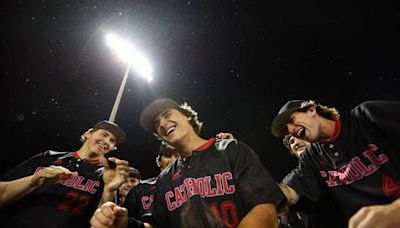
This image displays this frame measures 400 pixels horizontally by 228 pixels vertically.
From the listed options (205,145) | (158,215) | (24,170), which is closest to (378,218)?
(205,145)

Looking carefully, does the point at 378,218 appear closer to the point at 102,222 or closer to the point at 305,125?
the point at 102,222

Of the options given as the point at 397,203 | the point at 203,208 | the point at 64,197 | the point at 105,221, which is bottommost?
the point at 397,203

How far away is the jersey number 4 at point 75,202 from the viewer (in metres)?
3.21

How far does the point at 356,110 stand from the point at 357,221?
2438 mm

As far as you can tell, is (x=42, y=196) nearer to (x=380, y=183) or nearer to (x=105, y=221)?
(x=105, y=221)

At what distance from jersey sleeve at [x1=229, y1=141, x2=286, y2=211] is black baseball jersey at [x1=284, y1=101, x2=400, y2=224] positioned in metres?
1.10

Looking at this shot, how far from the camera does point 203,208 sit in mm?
2059

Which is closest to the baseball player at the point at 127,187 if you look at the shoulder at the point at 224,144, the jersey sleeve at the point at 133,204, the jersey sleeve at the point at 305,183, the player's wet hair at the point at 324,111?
the jersey sleeve at the point at 133,204

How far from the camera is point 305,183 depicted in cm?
296

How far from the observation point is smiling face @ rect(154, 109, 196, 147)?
2676 mm

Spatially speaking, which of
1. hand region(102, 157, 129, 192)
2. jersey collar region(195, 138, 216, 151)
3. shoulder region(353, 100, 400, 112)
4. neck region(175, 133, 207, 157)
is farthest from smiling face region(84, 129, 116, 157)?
shoulder region(353, 100, 400, 112)

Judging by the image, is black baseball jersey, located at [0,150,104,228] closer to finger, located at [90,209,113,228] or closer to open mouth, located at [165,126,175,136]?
open mouth, located at [165,126,175,136]

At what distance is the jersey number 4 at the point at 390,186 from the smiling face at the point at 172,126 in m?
1.97

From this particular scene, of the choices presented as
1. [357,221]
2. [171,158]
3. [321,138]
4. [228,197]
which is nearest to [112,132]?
[171,158]
